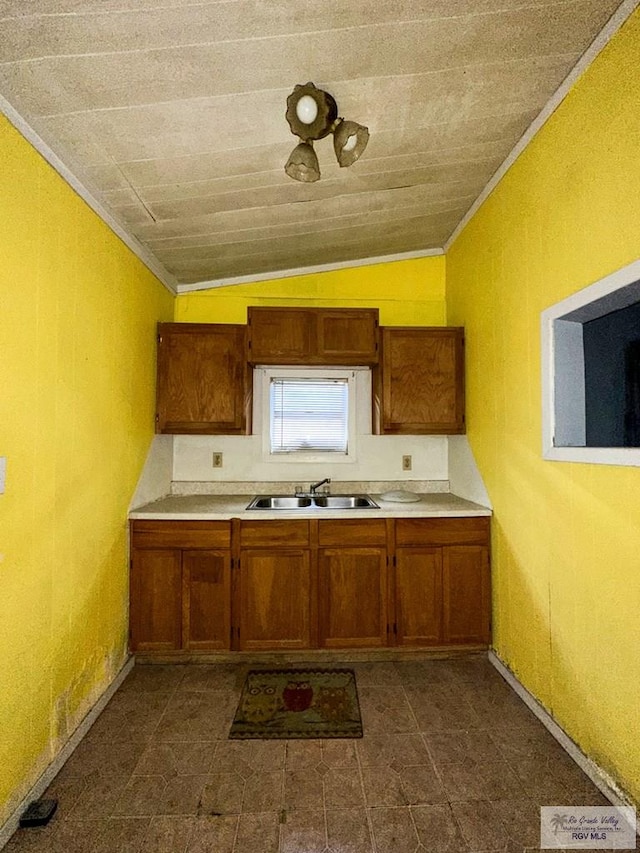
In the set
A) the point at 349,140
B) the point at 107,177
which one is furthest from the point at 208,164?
the point at 349,140

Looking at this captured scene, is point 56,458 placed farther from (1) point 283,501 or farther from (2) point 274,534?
(1) point 283,501

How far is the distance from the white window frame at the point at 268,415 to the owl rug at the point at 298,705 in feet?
4.60

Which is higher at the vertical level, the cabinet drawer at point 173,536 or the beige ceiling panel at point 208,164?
the beige ceiling panel at point 208,164

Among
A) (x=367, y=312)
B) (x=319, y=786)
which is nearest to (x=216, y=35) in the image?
(x=367, y=312)

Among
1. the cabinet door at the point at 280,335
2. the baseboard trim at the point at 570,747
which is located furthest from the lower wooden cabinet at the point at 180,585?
the baseboard trim at the point at 570,747

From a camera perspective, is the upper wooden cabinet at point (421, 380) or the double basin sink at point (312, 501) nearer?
the upper wooden cabinet at point (421, 380)

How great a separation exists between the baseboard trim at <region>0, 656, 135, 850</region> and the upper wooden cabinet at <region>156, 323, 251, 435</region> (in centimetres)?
149

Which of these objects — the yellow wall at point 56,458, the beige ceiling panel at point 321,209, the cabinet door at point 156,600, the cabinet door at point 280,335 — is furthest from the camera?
the cabinet door at point 280,335

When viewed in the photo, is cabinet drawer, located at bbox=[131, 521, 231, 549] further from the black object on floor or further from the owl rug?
the black object on floor

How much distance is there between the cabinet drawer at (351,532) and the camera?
8.59 ft

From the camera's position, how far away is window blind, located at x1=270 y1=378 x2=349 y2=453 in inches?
132

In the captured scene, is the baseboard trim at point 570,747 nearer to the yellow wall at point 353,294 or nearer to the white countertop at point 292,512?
the white countertop at point 292,512

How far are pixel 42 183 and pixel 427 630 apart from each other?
2.87 metres

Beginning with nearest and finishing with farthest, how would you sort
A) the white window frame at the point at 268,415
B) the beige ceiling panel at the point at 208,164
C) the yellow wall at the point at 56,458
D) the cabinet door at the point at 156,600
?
the yellow wall at the point at 56,458, the beige ceiling panel at the point at 208,164, the cabinet door at the point at 156,600, the white window frame at the point at 268,415
